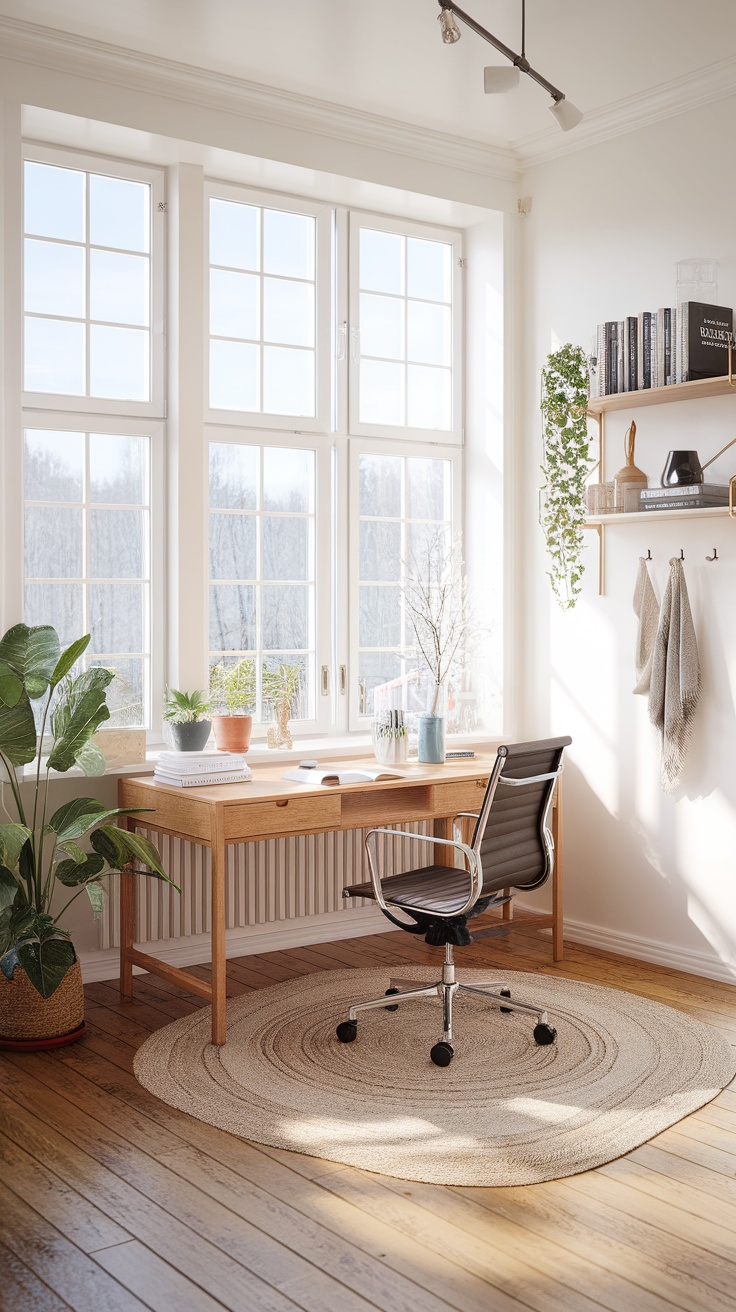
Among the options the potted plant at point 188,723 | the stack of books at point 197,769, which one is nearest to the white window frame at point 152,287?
the potted plant at point 188,723

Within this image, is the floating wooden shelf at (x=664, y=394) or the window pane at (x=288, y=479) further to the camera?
the window pane at (x=288, y=479)

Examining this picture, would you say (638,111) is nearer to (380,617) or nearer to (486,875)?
(380,617)

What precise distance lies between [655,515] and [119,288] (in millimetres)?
2087

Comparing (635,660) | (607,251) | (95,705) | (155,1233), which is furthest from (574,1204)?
(607,251)

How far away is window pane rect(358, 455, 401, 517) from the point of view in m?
5.01

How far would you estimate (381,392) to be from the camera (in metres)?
5.09

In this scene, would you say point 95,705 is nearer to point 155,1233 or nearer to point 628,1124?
point 155,1233

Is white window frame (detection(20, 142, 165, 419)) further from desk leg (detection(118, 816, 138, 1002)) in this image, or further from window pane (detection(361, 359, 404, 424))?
desk leg (detection(118, 816, 138, 1002))

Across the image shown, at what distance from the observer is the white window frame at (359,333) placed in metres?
4.94

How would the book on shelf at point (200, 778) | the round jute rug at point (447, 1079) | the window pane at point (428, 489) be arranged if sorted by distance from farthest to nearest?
the window pane at point (428, 489)
the book on shelf at point (200, 778)
the round jute rug at point (447, 1079)

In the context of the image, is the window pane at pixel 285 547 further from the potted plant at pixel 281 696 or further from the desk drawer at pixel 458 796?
the desk drawer at pixel 458 796

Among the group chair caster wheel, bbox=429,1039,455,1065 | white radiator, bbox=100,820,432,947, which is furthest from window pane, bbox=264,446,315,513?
chair caster wheel, bbox=429,1039,455,1065

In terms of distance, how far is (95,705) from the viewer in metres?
3.58

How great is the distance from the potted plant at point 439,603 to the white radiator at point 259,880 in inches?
28.2
